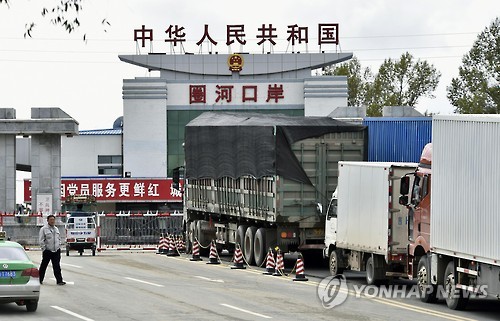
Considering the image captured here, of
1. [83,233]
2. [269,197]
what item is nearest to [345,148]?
[269,197]

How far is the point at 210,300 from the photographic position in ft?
83.7

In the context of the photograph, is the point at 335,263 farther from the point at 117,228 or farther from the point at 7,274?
the point at 117,228

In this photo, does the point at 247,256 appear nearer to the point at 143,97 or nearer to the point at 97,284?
the point at 97,284

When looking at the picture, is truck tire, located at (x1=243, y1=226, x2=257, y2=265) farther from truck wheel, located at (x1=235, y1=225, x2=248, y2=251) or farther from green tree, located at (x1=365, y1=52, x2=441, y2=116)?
green tree, located at (x1=365, y1=52, x2=441, y2=116)

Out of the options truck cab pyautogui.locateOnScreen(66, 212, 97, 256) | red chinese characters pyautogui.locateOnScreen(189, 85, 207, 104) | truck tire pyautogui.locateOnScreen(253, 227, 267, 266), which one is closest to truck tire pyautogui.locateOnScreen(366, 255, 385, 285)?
truck tire pyautogui.locateOnScreen(253, 227, 267, 266)

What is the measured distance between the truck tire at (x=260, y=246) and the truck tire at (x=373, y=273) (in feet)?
24.9

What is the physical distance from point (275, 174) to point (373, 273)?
711cm

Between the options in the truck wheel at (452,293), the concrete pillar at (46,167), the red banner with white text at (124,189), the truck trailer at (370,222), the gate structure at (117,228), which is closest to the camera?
the truck wheel at (452,293)

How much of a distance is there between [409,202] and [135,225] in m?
36.0

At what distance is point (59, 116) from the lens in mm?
57156

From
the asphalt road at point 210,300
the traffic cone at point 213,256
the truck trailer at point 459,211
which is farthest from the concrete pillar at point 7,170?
the truck trailer at point 459,211

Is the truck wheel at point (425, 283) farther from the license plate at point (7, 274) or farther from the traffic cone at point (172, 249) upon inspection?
the traffic cone at point (172, 249)

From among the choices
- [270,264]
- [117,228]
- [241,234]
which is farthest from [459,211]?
[117,228]

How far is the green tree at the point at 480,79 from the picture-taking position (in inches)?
3140
